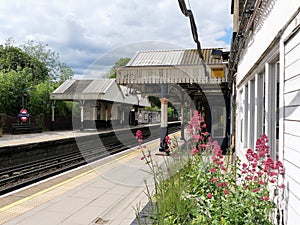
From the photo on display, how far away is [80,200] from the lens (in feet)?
15.4

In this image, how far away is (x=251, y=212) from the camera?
2.13 metres

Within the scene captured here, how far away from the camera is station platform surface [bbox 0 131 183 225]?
3816 millimetres

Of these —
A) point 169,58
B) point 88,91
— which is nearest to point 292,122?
point 169,58

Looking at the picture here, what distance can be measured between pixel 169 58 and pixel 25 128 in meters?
13.6

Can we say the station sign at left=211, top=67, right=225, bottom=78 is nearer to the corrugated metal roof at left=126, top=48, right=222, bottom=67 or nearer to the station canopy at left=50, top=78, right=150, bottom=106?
the corrugated metal roof at left=126, top=48, right=222, bottom=67

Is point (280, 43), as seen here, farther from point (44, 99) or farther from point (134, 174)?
point (44, 99)

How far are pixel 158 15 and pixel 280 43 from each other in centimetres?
245

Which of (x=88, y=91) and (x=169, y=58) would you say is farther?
(x=88, y=91)

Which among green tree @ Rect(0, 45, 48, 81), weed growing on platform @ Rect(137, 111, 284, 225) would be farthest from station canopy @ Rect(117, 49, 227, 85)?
green tree @ Rect(0, 45, 48, 81)

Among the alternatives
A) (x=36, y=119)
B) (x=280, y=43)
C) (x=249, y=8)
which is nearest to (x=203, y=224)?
(x=280, y=43)

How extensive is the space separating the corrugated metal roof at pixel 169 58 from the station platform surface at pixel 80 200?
4810mm

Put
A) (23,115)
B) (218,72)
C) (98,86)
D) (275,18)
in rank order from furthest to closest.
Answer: (98,86) → (23,115) → (218,72) → (275,18)

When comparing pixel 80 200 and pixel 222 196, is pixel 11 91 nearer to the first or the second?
pixel 80 200

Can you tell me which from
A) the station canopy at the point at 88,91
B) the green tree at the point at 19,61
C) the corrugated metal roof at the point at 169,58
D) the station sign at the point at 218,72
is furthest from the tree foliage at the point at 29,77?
the station sign at the point at 218,72
